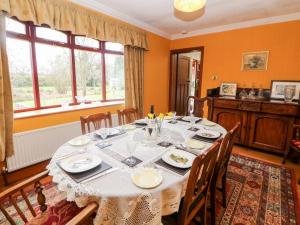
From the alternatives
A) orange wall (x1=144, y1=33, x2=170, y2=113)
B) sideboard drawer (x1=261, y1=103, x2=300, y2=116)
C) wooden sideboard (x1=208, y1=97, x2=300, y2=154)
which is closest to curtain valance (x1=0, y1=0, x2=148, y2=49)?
orange wall (x1=144, y1=33, x2=170, y2=113)

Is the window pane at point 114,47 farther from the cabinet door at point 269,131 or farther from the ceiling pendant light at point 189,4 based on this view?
the cabinet door at point 269,131

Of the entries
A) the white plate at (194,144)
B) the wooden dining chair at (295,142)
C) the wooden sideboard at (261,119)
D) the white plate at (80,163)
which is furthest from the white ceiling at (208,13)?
the white plate at (80,163)

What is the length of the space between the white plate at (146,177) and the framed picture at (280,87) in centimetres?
304

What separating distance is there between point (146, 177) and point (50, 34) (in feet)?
8.15

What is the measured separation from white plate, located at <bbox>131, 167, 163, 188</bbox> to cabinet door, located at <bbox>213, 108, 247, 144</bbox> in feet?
8.66

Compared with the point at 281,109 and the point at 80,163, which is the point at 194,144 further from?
the point at 281,109

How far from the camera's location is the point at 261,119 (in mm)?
2924

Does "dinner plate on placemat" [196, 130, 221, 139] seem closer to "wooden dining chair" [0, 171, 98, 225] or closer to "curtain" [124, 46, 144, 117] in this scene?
"wooden dining chair" [0, 171, 98, 225]

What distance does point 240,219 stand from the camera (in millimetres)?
1568

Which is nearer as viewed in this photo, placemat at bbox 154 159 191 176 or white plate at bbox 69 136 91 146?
placemat at bbox 154 159 191 176

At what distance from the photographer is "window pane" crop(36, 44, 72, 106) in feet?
7.92

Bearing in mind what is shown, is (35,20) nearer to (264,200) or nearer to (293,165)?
(264,200)

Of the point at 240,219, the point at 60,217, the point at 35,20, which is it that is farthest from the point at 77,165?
the point at 35,20

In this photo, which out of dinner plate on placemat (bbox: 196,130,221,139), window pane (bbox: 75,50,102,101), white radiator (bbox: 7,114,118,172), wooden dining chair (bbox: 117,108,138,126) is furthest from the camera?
window pane (bbox: 75,50,102,101)
